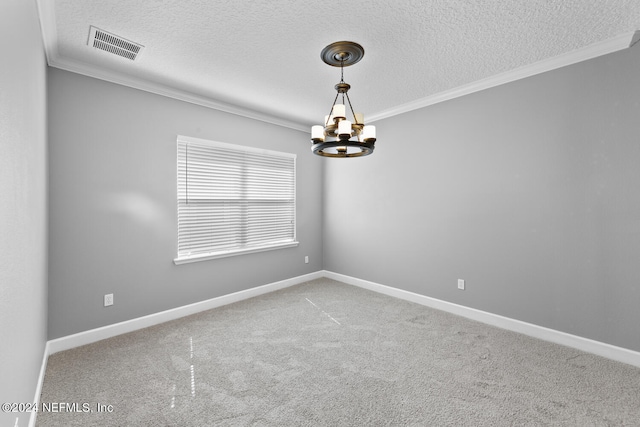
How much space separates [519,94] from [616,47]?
71 centimetres

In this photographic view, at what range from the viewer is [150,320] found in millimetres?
3098

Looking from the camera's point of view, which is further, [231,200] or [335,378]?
[231,200]

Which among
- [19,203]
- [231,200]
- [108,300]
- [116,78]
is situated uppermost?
[116,78]

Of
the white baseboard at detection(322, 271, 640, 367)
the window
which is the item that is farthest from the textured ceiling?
the white baseboard at detection(322, 271, 640, 367)

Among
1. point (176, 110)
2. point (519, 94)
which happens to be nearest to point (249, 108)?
point (176, 110)

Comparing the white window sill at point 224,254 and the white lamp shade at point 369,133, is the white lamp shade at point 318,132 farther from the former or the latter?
the white window sill at point 224,254

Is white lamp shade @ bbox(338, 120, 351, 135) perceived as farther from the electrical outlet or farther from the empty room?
the electrical outlet

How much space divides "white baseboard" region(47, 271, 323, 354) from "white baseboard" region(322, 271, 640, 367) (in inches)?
67.6

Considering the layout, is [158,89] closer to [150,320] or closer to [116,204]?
[116,204]

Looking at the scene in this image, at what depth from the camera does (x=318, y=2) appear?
1.92 metres

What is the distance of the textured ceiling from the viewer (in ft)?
6.49

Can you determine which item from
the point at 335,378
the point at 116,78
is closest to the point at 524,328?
the point at 335,378

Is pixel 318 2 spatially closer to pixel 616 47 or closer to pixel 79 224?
pixel 616 47

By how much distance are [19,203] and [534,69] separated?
405 centimetres
